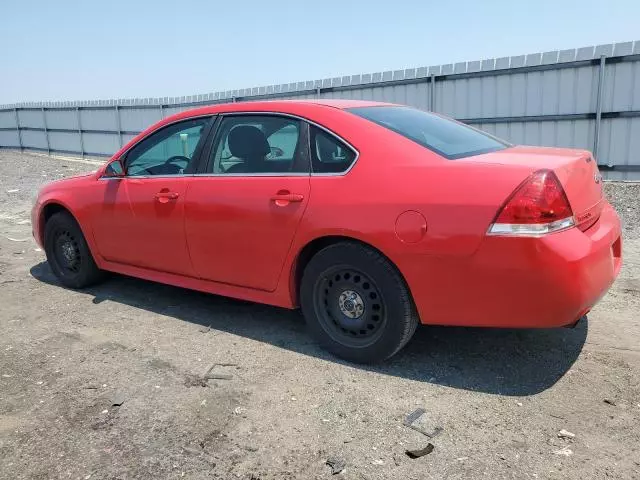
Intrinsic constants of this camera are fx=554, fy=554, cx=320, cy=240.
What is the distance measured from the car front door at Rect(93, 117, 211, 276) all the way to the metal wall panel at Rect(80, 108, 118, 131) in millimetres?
16311

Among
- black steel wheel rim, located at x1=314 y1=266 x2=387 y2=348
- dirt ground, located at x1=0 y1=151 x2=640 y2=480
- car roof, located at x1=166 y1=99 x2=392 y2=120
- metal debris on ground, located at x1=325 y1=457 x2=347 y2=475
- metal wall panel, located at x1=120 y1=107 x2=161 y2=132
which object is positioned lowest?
metal debris on ground, located at x1=325 y1=457 x2=347 y2=475

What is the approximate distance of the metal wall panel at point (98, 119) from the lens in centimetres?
1959

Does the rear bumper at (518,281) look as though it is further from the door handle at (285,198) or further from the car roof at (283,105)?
the car roof at (283,105)

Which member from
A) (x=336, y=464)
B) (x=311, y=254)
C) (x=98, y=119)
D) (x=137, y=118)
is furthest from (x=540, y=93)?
(x=98, y=119)

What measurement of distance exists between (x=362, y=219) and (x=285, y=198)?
59 centimetres

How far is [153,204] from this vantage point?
4.22 metres

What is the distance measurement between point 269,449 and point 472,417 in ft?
3.38

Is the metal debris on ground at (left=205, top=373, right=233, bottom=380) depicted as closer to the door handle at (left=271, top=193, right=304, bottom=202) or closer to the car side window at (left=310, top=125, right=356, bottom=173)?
the door handle at (left=271, top=193, right=304, bottom=202)

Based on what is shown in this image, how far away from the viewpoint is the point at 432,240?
2938mm

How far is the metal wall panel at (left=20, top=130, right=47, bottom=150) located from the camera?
22.4 meters

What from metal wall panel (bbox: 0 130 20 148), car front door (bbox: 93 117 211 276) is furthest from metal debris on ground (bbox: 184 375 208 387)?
metal wall panel (bbox: 0 130 20 148)

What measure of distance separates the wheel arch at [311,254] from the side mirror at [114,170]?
191cm

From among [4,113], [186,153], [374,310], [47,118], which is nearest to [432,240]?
[374,310]

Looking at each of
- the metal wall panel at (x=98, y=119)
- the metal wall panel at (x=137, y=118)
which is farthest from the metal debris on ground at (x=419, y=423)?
the metal wall panel at (x=98, y=119)
